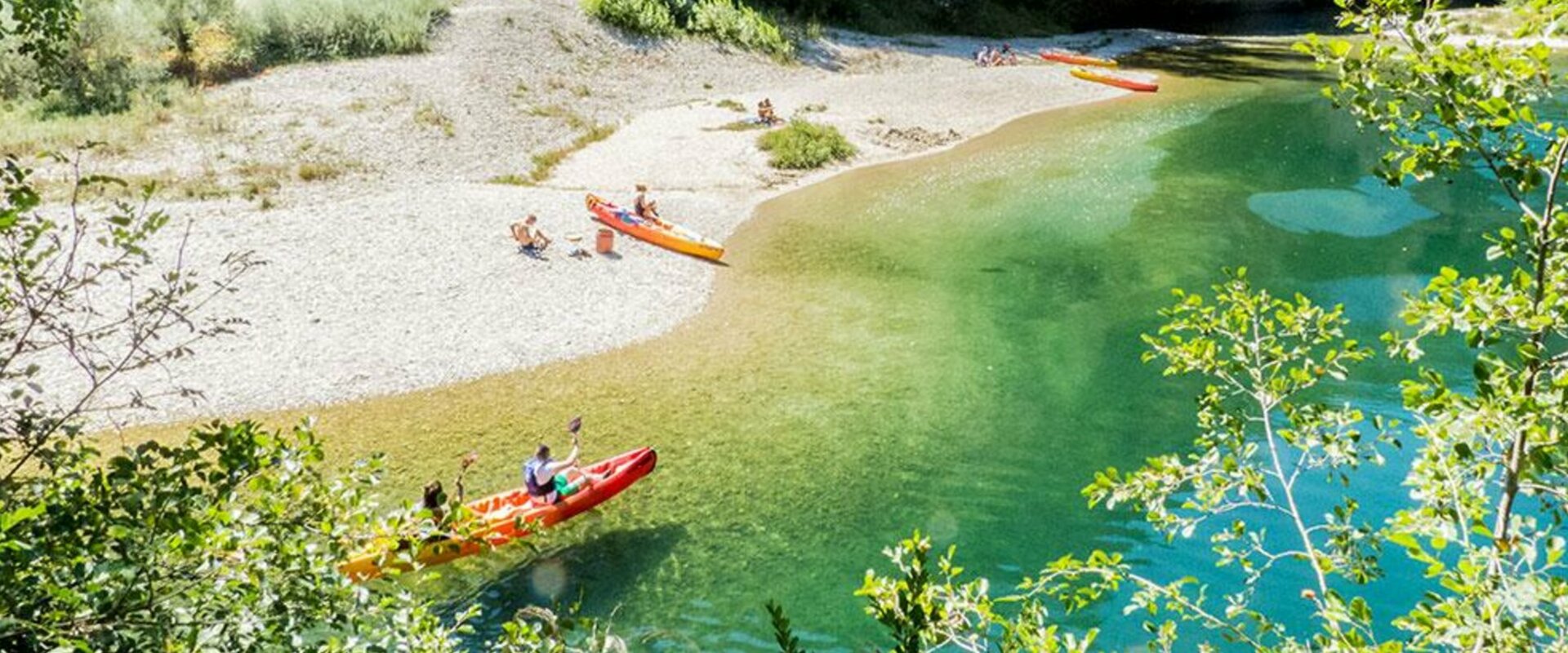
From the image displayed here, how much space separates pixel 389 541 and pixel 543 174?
27.6m

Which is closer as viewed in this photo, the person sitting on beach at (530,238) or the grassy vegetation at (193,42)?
the person sitting on beach at (530,238)

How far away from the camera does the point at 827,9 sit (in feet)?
190

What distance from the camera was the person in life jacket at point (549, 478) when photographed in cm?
1459

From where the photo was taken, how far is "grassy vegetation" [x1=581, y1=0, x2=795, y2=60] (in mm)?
45312

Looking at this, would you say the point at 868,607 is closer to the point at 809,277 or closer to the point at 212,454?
the point at 212,454

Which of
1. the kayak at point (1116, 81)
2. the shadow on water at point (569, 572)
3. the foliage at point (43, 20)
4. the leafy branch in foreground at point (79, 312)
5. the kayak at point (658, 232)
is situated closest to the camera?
the leafy branch in foreground at point (79, 312)

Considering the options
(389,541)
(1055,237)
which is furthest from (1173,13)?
(389,541)

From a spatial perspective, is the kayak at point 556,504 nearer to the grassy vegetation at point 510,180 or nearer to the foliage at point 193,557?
the foliage at point 193,557

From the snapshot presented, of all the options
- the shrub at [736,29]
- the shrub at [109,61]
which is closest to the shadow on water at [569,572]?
the shrub at [109,61]

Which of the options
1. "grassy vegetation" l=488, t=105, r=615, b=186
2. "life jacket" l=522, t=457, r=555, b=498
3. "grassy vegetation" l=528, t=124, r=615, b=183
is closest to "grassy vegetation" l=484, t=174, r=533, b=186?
"grassy vegetation" l=488, t=105, r=615, b=186

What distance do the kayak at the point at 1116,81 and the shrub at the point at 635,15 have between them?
864 inches

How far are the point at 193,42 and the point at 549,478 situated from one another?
31304 millimetres

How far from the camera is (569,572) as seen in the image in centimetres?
1391

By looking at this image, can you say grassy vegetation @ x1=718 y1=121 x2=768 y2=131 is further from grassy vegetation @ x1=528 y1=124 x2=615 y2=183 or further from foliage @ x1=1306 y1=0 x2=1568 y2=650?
foliage @ x1=1306 y1=0 x2=1568 y2=650
